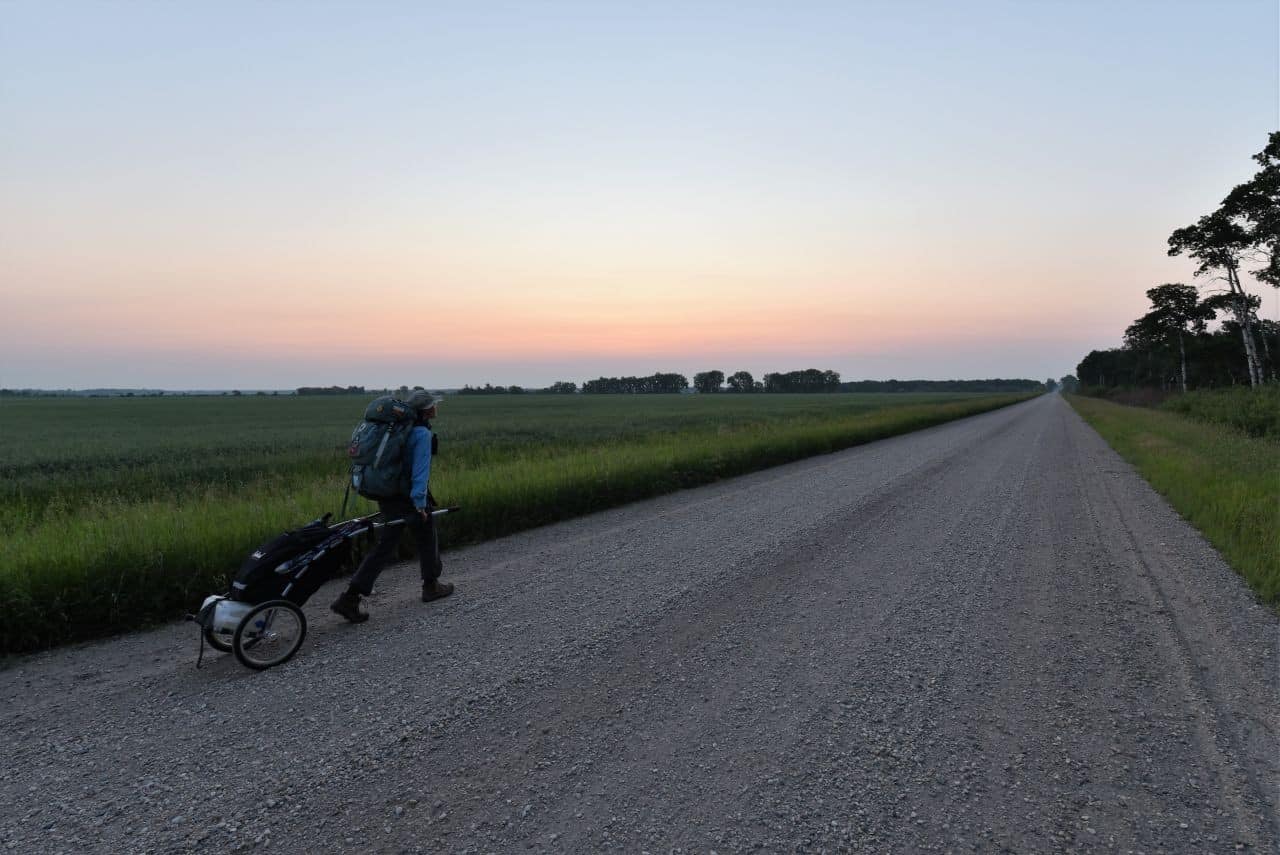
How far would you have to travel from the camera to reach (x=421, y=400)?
5551 mm

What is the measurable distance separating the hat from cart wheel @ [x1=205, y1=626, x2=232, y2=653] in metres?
2.15

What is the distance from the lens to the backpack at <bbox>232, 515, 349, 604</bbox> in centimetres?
448

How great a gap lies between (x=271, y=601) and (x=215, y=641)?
46 cm

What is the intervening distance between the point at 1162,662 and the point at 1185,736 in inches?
46.0

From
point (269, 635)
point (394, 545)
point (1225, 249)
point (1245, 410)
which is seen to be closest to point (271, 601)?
point (269, 635)

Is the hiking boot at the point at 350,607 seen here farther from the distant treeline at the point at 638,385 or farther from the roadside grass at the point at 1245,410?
the distant treeline at the point at 638,385

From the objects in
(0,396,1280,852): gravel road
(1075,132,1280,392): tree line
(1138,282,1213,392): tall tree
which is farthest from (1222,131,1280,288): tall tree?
(0,396,1280,852): gravel road

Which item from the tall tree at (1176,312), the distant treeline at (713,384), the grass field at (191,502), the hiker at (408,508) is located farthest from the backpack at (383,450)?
the distant treeline at (713,384)

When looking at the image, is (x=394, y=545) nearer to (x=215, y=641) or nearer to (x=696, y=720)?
(x=215, y=641)

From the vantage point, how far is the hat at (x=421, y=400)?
5488 mm

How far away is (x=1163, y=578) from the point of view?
6.29 m

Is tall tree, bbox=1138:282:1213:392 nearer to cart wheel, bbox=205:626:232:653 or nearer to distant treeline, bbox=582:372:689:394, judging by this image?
cart wheel, bbox=205:626:232:653

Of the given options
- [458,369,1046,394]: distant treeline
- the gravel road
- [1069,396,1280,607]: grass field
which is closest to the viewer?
the gravel road

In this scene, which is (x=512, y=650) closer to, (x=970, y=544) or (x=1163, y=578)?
(x=970, y=544)
